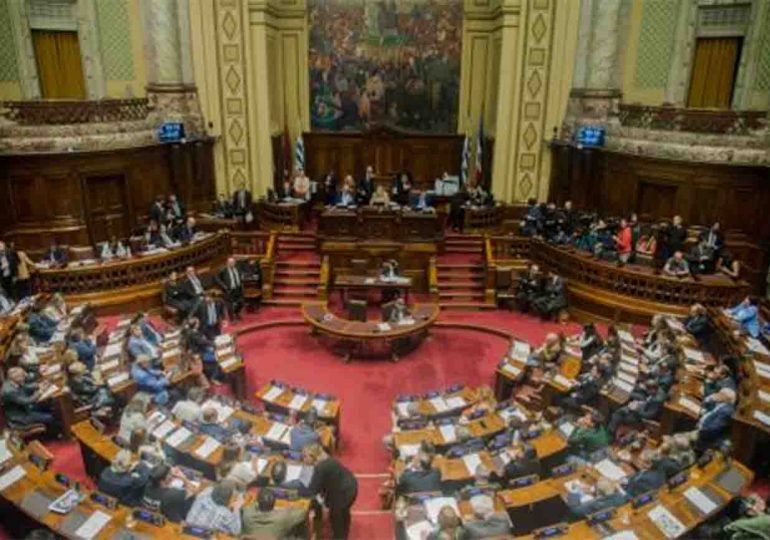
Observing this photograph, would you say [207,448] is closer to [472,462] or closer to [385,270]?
[472,462]

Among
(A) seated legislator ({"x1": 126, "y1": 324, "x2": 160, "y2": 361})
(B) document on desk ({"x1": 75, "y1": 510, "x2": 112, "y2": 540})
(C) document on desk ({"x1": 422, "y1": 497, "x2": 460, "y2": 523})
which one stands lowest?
(C) document on desk ({"x1": 422, "y1": 497, "x2": 460, "y2": 523})

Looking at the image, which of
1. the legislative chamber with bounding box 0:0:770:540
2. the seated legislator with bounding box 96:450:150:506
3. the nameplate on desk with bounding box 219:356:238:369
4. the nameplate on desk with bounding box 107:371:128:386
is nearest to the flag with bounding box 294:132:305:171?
the legislative chamber with bounding box 0:0:770:540

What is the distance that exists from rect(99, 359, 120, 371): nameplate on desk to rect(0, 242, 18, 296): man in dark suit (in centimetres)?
431

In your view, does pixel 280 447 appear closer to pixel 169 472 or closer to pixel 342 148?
pixel 169 472

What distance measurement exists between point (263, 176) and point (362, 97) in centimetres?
396

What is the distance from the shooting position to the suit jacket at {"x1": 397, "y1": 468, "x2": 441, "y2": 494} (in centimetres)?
666

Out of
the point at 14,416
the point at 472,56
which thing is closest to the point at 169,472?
the point at 14,416

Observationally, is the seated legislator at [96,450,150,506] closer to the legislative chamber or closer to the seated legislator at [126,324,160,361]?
the legislative chamber

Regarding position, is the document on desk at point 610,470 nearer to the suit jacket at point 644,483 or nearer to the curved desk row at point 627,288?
the suit jacket at point 644,483

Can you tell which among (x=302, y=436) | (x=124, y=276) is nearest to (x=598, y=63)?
(x=124, y=276)

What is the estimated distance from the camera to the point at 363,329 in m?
11.4

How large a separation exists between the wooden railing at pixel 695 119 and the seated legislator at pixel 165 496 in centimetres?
1293

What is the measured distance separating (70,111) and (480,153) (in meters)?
10.7

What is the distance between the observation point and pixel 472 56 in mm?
18516
